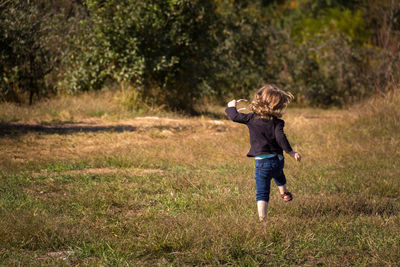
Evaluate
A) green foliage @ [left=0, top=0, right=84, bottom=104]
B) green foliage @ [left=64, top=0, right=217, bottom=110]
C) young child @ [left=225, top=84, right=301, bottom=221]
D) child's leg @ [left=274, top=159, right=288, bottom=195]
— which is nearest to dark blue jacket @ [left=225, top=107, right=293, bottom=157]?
young child @ [left=225, top=84, right=301, bottom=221]

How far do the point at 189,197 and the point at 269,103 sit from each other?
1.60 meters

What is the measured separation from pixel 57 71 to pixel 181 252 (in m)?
13.8

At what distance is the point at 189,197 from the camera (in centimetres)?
596

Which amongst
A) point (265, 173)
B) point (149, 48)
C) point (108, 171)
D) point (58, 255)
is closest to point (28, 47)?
point (149, 48)

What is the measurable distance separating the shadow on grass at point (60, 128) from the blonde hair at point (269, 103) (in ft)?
20.7

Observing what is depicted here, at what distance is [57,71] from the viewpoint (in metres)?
16.9

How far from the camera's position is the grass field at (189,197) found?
4.18 metres

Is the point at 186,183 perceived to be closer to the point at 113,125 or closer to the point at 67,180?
the point at 67,180

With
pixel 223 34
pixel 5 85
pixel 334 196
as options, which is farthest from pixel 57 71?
pixel 334 196

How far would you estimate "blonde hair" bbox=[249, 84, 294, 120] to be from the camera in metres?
4.97

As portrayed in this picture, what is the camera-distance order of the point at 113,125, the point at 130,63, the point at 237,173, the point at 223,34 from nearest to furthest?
the point at 237,173 → the point at 113,125 → the point at 130,63 → the point at 223,34

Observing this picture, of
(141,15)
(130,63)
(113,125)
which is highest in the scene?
(141,15)

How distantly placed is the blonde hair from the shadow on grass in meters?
6.32

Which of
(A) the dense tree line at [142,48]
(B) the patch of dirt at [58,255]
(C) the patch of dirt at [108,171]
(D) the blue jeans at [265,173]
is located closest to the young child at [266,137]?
(D) the blue jeans at [265,173]
